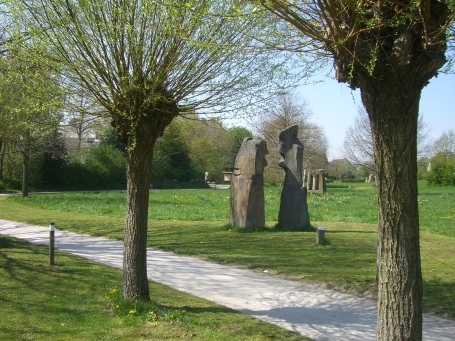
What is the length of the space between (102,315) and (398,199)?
176 inches

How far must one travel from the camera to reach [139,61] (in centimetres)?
675

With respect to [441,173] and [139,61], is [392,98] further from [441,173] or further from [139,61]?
[441,173]

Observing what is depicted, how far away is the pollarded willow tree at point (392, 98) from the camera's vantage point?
4152 mm

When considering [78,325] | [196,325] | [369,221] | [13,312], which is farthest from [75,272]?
[369,221]

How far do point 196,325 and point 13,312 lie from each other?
8.30ft

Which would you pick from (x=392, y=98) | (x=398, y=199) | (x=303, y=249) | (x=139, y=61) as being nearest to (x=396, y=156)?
(x=398, y=199)

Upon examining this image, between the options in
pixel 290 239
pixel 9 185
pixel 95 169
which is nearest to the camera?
pixel 290 239

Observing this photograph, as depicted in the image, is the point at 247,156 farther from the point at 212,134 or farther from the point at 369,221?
the point at 212,134

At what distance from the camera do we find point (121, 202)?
26828 millimetres

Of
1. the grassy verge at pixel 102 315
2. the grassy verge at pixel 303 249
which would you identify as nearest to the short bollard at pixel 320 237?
the grassy verge at pixel 303 249

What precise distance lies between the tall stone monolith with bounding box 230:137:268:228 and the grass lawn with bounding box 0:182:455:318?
41 centimetres

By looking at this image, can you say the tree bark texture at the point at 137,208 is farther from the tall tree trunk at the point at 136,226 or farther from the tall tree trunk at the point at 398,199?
the tall tree trunk at the point at 398,199

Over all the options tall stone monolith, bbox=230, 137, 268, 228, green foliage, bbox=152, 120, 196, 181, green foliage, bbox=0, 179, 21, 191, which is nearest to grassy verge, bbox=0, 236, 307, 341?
tall stone monolith, bbox=230, 137, 268, 228

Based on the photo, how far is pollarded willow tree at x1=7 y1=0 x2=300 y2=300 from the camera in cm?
659
